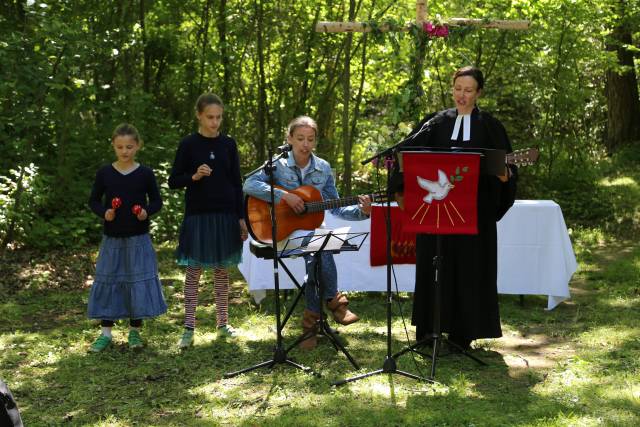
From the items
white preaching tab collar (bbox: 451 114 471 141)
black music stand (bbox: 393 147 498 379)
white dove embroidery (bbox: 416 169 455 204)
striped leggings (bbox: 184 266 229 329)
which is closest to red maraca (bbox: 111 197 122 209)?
striped leggings (bbox: 184 266 229 329)

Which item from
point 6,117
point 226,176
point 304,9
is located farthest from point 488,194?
point 304,9

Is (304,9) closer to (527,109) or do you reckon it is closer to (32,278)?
(527,109)

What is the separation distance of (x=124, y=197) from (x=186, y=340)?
3.79 ft

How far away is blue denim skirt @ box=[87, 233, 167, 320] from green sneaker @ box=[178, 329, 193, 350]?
10.4 inches

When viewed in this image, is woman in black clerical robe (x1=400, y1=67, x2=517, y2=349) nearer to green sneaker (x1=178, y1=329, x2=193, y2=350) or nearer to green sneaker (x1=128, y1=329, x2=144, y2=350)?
green sneaker (x1=178, y1=329, x2=193, y2=350)

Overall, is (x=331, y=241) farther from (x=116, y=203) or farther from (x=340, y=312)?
(x=116, y=203)

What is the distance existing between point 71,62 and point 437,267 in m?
5.48

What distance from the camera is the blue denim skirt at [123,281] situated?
20.9 ft

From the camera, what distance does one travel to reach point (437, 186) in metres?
5.30

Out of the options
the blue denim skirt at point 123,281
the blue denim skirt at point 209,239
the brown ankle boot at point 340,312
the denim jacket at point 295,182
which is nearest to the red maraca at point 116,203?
the blue denim skirt at point 123,281

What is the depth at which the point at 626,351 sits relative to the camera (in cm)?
607

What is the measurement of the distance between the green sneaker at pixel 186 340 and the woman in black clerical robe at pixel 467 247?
1.70m

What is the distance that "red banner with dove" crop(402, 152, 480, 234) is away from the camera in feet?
17.3

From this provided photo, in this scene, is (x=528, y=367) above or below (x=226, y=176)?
below
